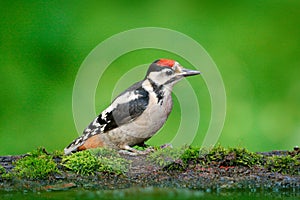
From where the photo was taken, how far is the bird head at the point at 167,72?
9148mm

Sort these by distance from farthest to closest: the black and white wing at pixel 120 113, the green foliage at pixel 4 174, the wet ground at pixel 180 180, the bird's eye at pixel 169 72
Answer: the black and white wing at pixel 120 113
the bird's eye at pixel 169 72
the green foliage at pixel 4 174
the wet ground at pixel 180 180

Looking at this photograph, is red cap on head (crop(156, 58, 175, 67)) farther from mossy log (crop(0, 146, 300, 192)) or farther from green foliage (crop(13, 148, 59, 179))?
green foliage (crop(13, 148, 59, 179))

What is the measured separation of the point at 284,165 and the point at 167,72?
75.1 inches

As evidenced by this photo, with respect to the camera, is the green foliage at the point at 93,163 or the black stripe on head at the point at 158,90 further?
the black stripe on head at the point at 158,90

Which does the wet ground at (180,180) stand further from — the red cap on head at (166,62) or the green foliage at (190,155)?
the red cap on head at (166,62)

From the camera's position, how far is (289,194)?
7754mm

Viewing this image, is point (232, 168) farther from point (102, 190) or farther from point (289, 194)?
point (102, 190)

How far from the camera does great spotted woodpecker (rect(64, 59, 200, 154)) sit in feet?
30.2

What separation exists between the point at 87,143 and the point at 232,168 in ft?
6.86

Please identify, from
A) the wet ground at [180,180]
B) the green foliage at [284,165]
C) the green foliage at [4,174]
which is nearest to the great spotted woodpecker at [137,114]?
the wet ground at [180,180]

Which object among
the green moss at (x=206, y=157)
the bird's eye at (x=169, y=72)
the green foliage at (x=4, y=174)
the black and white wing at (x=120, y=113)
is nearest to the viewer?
the green foliage at (x=4, y=174)

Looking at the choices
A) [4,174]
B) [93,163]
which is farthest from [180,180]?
[4,174]

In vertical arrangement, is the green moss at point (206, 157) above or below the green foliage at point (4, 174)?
above

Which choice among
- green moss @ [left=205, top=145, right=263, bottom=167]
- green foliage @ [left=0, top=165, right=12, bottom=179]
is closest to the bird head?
green moss @ [left=205, top=145, right=263, bottom=167]
